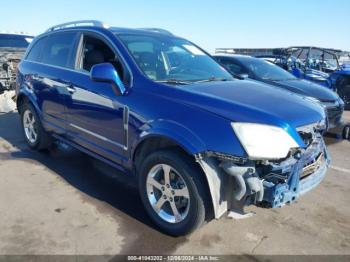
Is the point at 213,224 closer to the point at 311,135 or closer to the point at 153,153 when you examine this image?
the point at 153,153

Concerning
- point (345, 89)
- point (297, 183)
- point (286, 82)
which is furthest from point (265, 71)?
point (297, 183)

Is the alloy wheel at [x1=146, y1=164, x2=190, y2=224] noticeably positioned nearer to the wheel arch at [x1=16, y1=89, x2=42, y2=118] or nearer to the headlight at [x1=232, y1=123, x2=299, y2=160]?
the headlight at [x1=232, y1=123, x2=299, y2=160]

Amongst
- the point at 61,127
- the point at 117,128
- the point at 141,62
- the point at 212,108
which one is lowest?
the point at 61,127

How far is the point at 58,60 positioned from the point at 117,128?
1.77 m

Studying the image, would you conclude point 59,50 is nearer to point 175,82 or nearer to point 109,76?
point 109,76

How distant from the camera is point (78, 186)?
14.3 ft

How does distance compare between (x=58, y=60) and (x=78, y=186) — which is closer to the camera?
(x=78, y=186)

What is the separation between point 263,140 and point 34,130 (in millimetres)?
4163

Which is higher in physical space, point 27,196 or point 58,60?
point 58,60

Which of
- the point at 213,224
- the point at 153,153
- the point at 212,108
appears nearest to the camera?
the point at 212,108

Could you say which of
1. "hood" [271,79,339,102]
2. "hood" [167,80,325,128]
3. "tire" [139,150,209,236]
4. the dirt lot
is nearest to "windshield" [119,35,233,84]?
"hood" [167,80,325,128]

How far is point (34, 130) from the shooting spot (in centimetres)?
568

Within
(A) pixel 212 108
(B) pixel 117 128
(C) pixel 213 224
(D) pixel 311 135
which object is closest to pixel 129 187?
(B) pixel 117 128

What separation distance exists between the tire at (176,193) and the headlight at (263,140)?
473 millimetres
